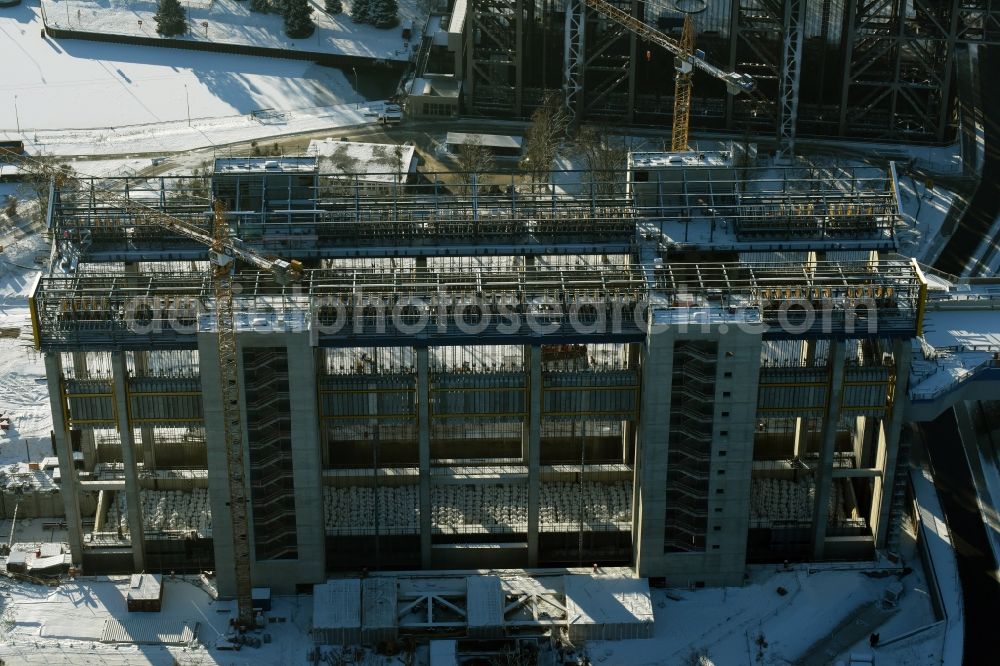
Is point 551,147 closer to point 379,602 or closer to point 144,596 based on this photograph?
point 379,602

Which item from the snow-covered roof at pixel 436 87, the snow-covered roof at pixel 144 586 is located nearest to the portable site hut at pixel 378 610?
the snow-covered roof at pixel 144 586

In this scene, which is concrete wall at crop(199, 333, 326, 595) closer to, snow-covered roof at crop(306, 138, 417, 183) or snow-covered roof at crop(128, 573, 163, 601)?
snow-covered roof at crop(128, 573, 163, 601)

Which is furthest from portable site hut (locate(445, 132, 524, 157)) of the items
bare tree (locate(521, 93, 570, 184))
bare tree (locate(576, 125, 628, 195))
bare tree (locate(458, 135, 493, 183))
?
bare tree (locate(576, 125, 628, 195))

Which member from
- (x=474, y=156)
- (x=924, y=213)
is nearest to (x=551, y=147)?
(x=474, y=156)

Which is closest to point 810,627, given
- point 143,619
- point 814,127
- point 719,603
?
point 719,603

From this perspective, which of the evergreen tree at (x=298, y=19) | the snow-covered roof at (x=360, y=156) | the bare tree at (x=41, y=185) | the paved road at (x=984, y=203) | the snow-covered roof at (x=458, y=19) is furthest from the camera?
the evergreen tree at (x=298, y=19)

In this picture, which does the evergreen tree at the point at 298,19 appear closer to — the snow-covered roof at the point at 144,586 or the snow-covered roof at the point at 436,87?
the snow-covered roof at the point at 436,87
